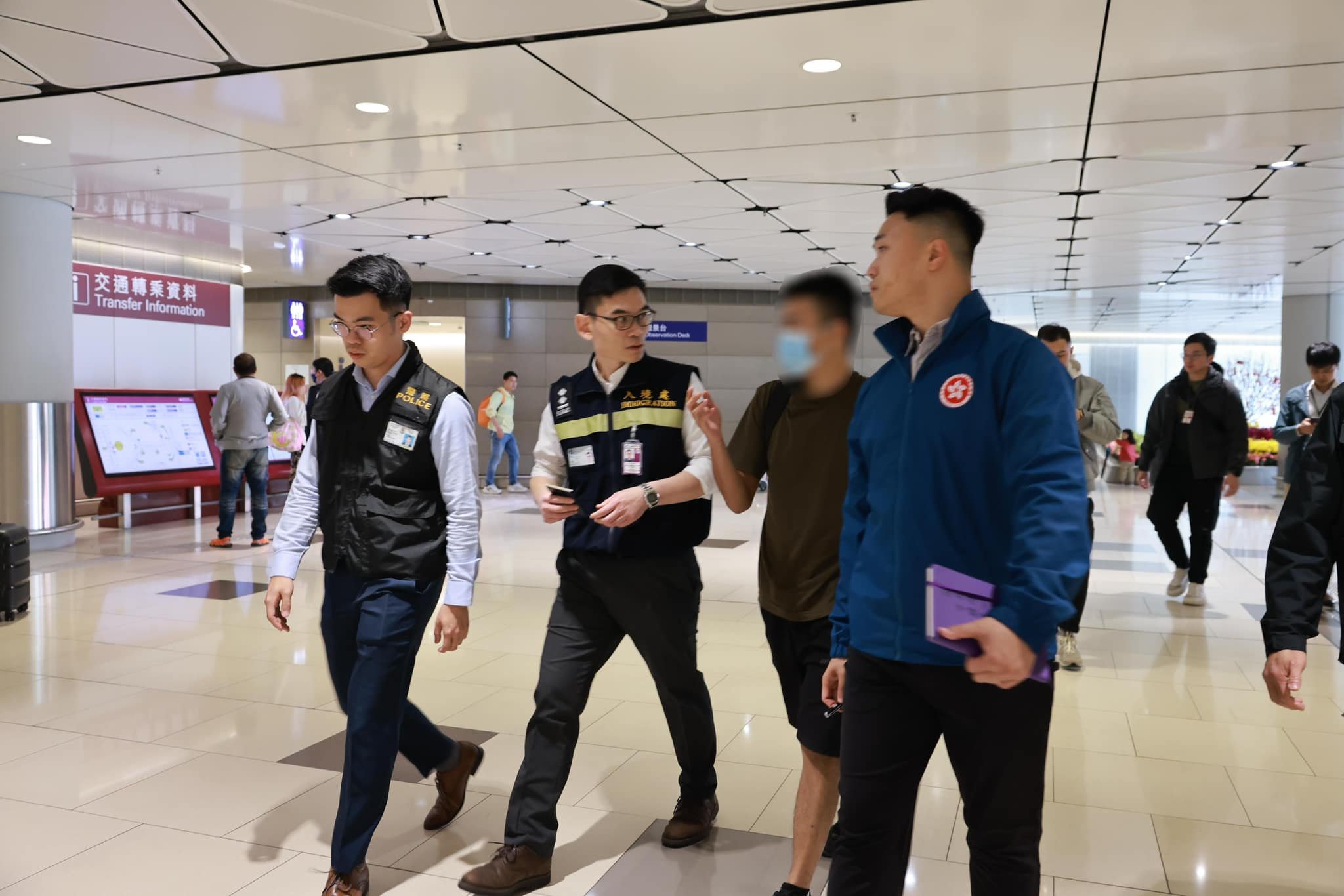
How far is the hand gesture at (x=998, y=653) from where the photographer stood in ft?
5.13

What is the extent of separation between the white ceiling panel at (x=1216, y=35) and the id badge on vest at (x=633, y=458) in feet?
10.4

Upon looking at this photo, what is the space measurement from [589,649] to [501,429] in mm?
12305

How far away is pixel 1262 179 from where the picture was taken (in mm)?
8195

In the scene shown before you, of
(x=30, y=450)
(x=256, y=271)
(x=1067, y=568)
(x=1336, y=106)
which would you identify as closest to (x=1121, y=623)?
(x=1336, y=106)

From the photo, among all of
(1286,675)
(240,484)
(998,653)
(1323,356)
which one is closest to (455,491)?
(998,653)

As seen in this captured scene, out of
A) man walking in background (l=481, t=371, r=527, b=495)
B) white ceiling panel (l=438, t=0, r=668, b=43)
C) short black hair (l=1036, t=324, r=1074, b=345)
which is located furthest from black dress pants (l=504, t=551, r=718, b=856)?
man walking in background (l=481, t=371, r=527, b=495)

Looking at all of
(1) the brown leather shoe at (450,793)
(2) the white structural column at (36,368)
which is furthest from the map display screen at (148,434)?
(1) the brown leather shoe at (450,793)

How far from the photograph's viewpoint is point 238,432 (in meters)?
9.41

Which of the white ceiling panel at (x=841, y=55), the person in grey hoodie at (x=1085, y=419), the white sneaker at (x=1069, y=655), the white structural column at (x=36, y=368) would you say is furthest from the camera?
the white structural column at (x=36, y=368)

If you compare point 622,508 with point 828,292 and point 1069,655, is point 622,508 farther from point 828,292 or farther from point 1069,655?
point 1069,655

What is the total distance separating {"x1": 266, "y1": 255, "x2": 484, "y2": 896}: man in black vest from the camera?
2.64 meters

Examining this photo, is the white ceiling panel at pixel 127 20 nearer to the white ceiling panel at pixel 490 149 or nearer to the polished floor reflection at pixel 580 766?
the white ceiling panel at pixel 490 149

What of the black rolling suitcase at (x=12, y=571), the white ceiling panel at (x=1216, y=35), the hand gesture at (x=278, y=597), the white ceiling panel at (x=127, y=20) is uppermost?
the white ceiling panel at (x=127, y=20)

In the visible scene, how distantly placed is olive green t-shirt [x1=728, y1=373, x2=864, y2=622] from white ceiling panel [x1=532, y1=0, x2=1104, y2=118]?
265cm
